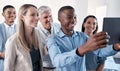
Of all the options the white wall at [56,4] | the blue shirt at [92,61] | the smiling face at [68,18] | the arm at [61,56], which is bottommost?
the blue shirt at [92,61]

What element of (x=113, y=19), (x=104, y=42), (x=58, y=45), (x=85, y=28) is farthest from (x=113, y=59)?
(x=104, y=42)

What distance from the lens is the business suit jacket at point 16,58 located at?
1761 millimetres

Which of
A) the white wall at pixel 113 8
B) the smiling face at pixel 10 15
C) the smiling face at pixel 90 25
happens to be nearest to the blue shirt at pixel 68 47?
the smiling face at pixel 90 25

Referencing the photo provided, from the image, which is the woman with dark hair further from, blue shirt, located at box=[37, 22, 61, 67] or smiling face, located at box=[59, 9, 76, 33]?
smiling face, located at box=[59, 9, 76, 33]

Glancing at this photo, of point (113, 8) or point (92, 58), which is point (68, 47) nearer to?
point (92, 58)

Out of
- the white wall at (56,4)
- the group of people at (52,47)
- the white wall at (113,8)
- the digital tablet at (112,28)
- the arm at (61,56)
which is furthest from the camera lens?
the white wall at (113,8)

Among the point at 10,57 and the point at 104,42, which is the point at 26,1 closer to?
the point at 10,57

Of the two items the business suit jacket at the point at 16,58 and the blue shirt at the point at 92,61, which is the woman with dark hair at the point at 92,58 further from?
the business suit jacket at the point at 16,58

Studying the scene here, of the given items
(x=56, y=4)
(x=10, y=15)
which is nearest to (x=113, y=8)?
(x=56, y=4)

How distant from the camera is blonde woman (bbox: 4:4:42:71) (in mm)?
1776

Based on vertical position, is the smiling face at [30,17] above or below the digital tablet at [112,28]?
above

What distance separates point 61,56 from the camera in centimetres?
135

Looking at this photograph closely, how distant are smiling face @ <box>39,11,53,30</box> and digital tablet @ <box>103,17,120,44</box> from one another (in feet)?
3.34

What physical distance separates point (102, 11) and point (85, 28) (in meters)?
0.76
